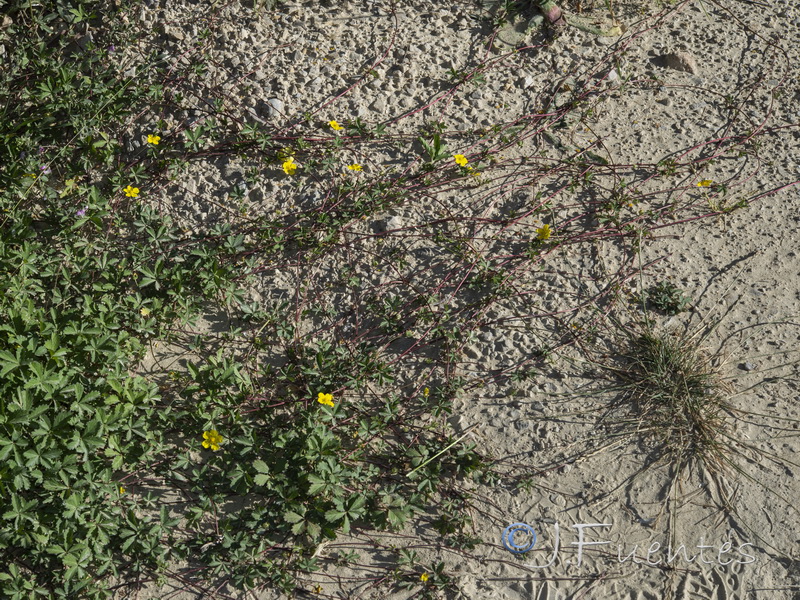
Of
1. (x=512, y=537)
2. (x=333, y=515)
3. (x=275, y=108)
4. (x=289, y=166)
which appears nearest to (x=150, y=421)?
(x=333, y=515)

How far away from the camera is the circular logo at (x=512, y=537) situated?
3.11 metres

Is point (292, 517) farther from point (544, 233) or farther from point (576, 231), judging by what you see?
point (576, 231)

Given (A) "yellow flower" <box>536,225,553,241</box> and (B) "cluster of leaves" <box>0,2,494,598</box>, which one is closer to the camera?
(B) "cluster of leaves" <box>0,2,494,598</box>

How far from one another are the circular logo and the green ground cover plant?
0.17 meters

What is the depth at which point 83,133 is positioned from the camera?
4.10 metres

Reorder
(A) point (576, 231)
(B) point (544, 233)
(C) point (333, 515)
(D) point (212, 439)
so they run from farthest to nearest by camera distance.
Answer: (A) point (576, 231) < (B) point (544, 233) < (D) point (212, 439) < (C) point (333, 515)

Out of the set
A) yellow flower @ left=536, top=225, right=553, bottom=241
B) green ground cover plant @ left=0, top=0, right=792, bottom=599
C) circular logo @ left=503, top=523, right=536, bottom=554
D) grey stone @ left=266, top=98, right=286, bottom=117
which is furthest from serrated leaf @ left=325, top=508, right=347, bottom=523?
grey stone @ left=266, top=98, right=286, bottom=117

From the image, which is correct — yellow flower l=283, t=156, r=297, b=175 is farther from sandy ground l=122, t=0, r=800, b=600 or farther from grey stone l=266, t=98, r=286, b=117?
grey stone l=266, t=98, r=286, b=117

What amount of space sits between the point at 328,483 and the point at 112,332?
4.27 feet

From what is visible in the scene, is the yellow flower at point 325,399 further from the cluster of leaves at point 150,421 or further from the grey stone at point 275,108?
the grey stone at point 275,108

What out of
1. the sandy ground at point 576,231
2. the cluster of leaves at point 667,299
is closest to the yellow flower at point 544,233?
the sandy ground at point 576,231

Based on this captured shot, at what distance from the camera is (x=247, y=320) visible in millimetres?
3686

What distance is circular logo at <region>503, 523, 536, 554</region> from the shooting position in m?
3.11

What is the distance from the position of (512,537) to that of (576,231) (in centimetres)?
168
